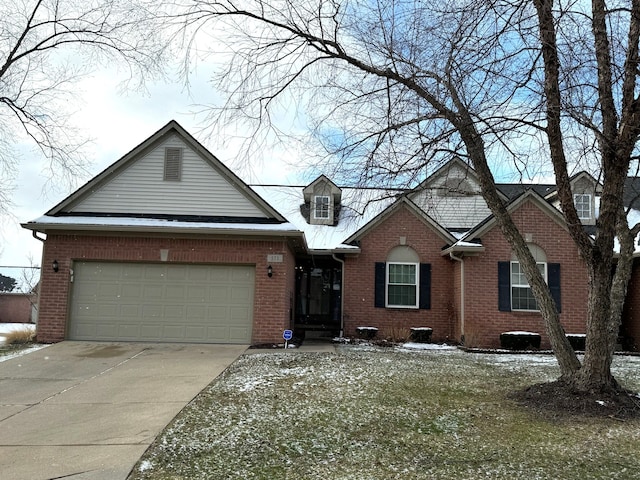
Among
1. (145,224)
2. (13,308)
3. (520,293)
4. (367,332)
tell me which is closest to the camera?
(145,224)

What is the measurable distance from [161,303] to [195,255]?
4.90ft

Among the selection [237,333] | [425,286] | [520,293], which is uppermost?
[425,286]

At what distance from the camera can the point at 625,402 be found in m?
6.96

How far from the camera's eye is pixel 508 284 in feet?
49.0

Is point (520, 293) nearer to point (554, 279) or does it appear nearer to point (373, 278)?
point (554, 279)

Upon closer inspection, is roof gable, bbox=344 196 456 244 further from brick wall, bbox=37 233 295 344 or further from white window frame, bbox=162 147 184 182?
white window frame, bbox=162 147 184 182

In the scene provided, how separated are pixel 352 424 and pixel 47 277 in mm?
9960

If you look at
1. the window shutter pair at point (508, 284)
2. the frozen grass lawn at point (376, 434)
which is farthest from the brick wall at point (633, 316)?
the frozen grass lawn at point (376, 434)

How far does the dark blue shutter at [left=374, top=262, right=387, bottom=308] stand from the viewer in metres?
15.8

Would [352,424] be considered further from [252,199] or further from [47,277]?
[47,277]

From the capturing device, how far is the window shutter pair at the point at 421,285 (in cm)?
1584

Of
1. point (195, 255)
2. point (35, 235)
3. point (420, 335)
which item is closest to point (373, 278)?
point (420, 335)

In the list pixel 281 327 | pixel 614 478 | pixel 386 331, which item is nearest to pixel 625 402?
pixel 614 478

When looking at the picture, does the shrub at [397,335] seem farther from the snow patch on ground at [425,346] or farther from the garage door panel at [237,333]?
the garage door panel at [237,333]
